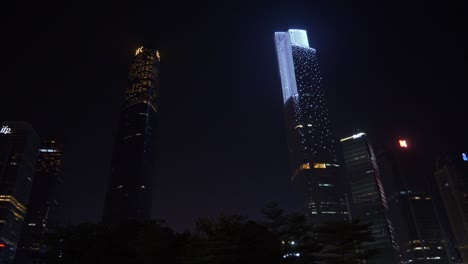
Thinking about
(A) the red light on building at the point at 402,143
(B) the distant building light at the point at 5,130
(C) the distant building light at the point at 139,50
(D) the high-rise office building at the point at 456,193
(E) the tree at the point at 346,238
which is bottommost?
(E) the tree at the point at 346,238

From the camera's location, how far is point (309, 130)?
494ft

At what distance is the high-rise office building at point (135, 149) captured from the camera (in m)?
132

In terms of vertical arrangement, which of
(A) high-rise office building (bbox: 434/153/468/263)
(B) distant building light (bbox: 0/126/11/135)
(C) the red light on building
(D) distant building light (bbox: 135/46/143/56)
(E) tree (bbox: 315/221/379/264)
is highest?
(D) distant building light (bbox: 135/46/143/56)

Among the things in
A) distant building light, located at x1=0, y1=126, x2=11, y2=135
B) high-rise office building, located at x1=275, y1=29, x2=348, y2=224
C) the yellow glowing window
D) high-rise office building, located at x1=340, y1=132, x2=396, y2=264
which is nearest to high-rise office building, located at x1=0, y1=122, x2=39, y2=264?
distant building light, located at x1=0, y1=126, x2=11, y2=135

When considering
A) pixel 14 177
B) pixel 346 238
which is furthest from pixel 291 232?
pixel 14 177

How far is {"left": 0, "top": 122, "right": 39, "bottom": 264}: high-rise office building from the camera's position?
145375mm

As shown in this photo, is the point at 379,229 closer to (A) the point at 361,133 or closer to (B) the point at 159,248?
(A) the point at 361,133

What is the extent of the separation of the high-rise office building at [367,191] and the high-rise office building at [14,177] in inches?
5331

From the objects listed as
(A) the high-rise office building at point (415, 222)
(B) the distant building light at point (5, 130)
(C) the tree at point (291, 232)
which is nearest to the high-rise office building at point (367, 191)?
(A) the high-rise office building at point (415, 222)

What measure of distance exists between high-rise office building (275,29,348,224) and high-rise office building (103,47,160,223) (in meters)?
54.8

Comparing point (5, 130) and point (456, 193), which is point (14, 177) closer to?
point (5, 130)

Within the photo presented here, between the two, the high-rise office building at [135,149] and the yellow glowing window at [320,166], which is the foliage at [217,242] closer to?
the high-rise office building at [135,149]

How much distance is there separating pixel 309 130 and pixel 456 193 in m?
77.6

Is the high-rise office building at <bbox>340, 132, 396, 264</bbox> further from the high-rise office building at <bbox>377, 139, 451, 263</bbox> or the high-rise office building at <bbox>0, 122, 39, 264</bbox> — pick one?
the high-rise office building at <bbox>0, 122, 39, 264</bbox>
